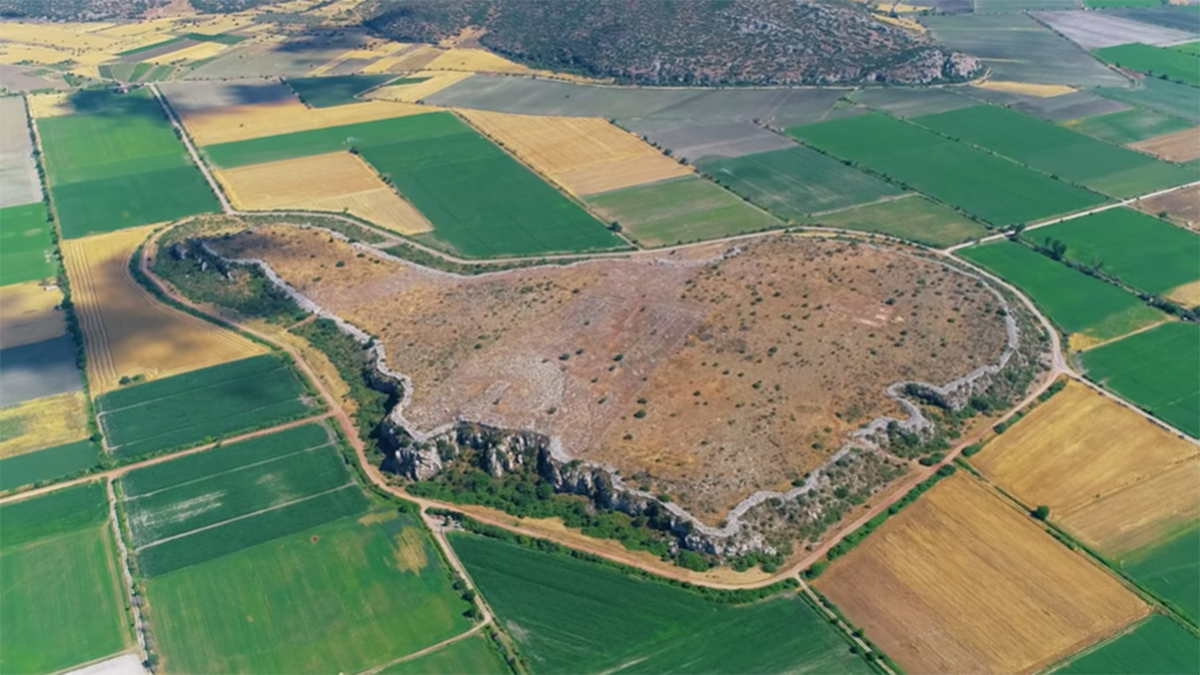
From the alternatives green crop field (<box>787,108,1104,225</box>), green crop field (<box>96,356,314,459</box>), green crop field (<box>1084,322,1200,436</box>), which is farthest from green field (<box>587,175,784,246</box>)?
green crop field (<box>96,356,314,459</box>)

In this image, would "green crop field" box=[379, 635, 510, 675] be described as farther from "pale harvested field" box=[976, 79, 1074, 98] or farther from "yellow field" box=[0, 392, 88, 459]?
"pale harvested field" box=[976, 79, 1074, 98]

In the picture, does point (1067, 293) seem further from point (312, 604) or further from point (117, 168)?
point (117, 168)

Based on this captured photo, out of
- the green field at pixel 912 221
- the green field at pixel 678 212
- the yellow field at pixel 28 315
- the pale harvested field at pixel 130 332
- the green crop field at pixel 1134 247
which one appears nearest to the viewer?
the pale harvested field at pixel 130 332

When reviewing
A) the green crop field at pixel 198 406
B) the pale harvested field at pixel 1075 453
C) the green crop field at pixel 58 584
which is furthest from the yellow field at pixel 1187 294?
the green crop field at pixel 58 584

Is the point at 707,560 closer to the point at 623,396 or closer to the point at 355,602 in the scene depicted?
the point at 623,396

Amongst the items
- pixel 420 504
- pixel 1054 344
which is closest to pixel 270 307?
pixel 420 504

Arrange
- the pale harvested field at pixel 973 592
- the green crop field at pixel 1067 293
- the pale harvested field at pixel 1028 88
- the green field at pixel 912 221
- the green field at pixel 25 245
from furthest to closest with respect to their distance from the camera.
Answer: the pale harvested field at pixel 1028 88, the green field at pixel 912 221, the green field at pixel 25 245, the green crop field at pixel 1067 293, the pale harvested field at pixel 973 592

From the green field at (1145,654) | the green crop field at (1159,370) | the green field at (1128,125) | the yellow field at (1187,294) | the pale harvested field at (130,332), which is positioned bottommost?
the green field at (1145,654)

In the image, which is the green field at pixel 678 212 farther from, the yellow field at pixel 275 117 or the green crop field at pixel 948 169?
the yellow field at pixel 275 117
